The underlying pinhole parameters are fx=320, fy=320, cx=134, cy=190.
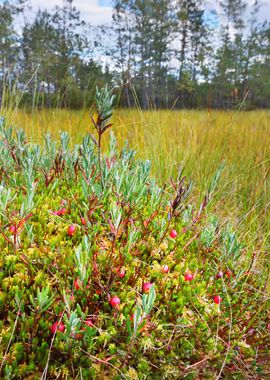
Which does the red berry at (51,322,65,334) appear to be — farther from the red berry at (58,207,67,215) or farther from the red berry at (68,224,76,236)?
the red berry at (58,207,67,215)

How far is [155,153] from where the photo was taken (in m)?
3.37

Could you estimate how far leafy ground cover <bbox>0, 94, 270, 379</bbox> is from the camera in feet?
3.92

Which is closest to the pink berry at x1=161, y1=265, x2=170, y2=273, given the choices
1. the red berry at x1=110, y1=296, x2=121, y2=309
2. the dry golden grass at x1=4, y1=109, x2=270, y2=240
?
the red berry at x1=110, y1=296, x2=121, y2=309

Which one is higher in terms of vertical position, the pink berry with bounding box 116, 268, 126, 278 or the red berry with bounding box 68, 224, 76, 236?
the red berry with bounding box 68, 224, 76, 236

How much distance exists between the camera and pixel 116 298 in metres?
1.34

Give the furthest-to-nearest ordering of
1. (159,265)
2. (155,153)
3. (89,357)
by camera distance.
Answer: (155,153)
(159,265)
(89,357)

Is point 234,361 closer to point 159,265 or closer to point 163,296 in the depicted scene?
point 163,296

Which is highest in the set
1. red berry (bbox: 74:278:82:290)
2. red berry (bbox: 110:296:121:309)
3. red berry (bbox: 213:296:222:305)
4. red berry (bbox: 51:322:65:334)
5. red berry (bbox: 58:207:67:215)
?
red berry (bbox: 58:207:67:215)

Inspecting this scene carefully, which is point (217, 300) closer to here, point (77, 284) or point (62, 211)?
point (77, 284)

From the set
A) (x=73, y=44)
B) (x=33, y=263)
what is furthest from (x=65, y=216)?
(x=73, y=44)

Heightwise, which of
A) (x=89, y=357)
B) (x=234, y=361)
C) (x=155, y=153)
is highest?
(x=155, y=153)

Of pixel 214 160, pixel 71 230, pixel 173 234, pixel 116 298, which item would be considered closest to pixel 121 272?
pixel 116 298

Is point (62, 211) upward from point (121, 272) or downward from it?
upward

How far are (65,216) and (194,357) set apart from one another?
39.1 inches
